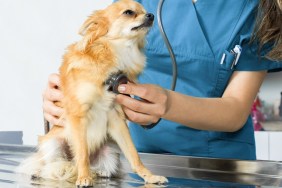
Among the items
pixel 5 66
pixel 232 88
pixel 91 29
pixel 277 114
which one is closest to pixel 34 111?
pixel 5 66

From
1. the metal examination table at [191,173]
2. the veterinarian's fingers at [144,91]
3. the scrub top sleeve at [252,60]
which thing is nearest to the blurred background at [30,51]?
the metal examination table at [191,173]

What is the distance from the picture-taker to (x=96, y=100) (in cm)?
89

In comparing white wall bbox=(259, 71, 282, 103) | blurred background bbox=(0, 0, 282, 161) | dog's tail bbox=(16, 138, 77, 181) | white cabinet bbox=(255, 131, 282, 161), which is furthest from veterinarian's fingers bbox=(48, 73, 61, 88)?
white wall bbox=(259, 71, 282, 103)

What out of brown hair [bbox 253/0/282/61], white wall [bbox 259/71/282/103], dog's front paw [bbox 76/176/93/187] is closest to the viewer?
dog's front paw [bbox 76/176/93/187]

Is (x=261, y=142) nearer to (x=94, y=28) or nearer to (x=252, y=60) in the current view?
(x=252, y=60)

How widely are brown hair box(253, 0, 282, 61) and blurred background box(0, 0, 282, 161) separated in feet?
4.83

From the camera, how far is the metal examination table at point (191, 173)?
881mm

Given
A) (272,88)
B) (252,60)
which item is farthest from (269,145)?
(252,60)

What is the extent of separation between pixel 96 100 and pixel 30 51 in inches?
69.2

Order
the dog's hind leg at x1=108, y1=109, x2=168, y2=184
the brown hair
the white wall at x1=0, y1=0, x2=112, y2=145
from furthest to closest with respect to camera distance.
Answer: the white wall at x1=0, y1=0, x2=112, y2=145
the brown hair
the dog's hind leg at x1=108, y1=109, x2=168, y2=184

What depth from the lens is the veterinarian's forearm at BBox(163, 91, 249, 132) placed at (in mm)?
1013

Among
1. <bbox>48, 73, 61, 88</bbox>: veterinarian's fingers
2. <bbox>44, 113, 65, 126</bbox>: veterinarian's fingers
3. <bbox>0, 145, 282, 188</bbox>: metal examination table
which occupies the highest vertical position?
<bbox>48, 73, 61, 88</bbox>: veterinarian's fingers

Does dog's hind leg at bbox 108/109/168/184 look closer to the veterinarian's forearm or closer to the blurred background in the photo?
the veterinarian's forearm

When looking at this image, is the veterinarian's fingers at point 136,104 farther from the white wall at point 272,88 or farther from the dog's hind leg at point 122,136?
the white wall at point 272,88
